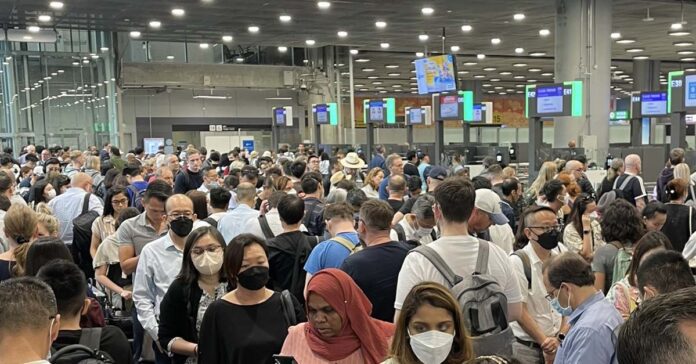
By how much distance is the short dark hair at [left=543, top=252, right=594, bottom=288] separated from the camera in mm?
3033

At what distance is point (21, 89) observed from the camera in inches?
824

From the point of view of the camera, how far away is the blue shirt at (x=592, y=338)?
106 inches

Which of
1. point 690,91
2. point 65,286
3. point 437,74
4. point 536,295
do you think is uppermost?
point 437,74

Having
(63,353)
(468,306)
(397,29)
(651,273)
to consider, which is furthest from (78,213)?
(397,29)

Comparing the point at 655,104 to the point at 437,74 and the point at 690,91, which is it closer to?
the point at 690,91

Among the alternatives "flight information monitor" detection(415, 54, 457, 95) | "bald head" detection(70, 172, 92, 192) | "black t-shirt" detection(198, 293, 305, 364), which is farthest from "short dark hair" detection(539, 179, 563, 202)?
"flight information monitor" detection(415, 54, 457, 95)

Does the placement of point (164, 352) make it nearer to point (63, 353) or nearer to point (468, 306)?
point (63, 353)

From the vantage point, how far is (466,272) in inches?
125

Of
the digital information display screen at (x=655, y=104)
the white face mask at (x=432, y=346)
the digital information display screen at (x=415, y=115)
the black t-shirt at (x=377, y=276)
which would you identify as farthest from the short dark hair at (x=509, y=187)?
the digital information display screen at (x=415, y=115)

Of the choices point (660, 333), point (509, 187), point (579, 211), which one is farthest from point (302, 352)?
point (509, 187)

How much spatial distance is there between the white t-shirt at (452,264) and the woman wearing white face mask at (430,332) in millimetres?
632

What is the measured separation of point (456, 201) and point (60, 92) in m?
21.5

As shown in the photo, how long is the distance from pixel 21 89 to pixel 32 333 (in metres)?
21.3

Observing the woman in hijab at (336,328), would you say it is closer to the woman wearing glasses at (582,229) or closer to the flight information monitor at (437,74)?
the woman wearing glasses at (582,229)
